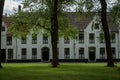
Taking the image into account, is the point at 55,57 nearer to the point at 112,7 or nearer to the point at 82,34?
the point at 112,7

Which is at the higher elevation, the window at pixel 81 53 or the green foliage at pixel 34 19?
the green foliage at pixel 34 19

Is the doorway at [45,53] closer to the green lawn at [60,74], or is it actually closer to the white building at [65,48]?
the white building at [65,48]

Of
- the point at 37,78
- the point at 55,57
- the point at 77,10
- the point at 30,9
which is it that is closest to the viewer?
the point at 37,78

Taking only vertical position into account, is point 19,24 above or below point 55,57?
above

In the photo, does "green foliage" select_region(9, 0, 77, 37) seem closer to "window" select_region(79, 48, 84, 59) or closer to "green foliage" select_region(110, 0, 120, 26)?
"green foliage" select_region(110, 0, 120, 26)

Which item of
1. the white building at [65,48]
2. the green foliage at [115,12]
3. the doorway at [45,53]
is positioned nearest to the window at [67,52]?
the white building at [65,48]

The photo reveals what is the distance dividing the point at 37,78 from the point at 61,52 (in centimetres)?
7067

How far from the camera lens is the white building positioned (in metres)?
93.3

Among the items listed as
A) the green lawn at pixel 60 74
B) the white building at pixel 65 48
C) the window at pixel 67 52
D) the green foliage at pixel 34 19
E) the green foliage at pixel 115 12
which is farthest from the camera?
the window at pixel 67 52

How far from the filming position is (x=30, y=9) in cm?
5869

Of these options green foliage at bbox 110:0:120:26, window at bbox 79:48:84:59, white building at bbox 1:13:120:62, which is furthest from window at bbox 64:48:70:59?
green foliage at bbox 110:0:120:26

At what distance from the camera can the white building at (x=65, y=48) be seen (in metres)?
93.3

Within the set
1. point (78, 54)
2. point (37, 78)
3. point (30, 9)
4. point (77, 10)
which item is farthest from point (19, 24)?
point (78, 54)

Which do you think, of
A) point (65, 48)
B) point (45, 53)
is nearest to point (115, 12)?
point (65, 48)
